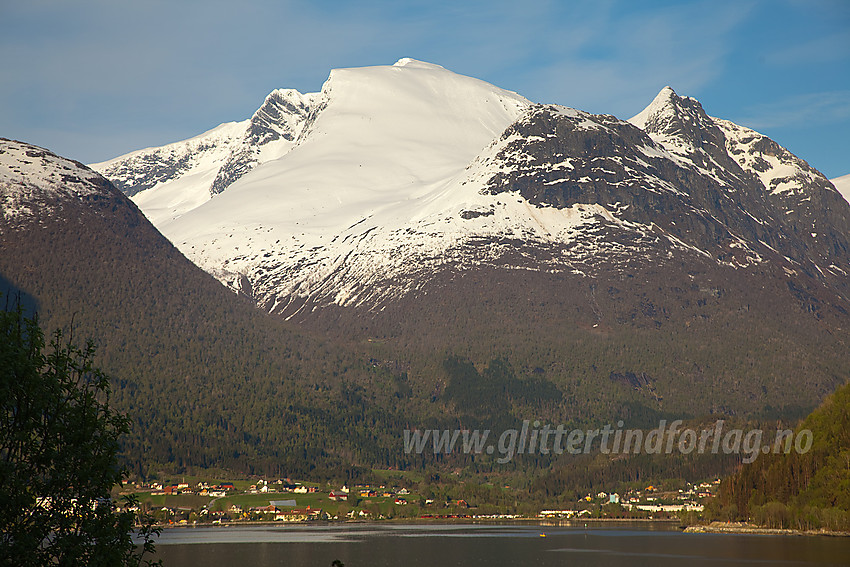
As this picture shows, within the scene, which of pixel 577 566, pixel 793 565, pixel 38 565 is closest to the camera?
pixel 38 565

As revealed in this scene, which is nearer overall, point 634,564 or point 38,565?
point 38,565

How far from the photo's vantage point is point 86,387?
65938 millimetres

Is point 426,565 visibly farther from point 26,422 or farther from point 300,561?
point 26,422

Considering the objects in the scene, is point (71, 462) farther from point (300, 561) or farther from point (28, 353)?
point (300, 561)

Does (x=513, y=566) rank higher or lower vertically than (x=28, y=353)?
lower

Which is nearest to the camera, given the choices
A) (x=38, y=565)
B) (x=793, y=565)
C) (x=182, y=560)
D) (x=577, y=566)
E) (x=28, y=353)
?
(x=38, y=565)

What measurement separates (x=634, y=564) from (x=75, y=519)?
142m

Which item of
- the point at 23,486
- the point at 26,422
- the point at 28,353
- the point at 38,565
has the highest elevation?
the point at 28,353

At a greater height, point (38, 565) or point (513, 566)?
point (38, 565)

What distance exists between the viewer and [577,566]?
18575cm

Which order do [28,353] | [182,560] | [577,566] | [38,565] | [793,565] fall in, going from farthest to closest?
[182,560], [577,566], [793,565], [28,353], [38,565]

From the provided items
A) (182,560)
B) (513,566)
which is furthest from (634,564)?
(182,560)

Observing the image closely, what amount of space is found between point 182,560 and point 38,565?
146641mm

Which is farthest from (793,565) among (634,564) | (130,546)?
(130,546)
